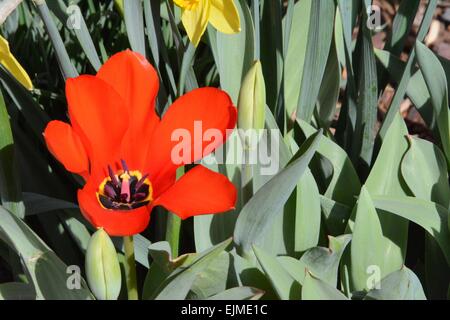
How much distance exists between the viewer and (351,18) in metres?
1.35

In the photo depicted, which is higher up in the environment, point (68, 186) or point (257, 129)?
point (257, 129)

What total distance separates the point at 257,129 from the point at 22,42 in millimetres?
837

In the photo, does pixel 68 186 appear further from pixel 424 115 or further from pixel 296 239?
A: pixel 424 115

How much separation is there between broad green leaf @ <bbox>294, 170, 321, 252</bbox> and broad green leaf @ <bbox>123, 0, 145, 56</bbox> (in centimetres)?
32

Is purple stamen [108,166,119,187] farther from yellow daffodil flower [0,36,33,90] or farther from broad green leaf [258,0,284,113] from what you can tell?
broad green leaf [258,0,284,113]

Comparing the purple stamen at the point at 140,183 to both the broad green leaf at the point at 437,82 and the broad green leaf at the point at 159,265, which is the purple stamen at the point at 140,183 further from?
the broad green leaf at the point at 437,82

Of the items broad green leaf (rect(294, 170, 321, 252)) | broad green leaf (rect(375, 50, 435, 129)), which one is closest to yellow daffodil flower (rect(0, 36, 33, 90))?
broad green leaf (rect(294, 170, 321, 252))

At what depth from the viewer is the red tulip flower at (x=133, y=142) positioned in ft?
2.96

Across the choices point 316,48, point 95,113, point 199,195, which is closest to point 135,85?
point 95,113

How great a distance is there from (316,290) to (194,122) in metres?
0.26

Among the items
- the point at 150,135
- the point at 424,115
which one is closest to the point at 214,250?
the point at 150,135

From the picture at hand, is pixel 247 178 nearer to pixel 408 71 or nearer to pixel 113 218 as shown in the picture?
pixel 113 218

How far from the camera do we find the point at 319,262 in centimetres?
107
